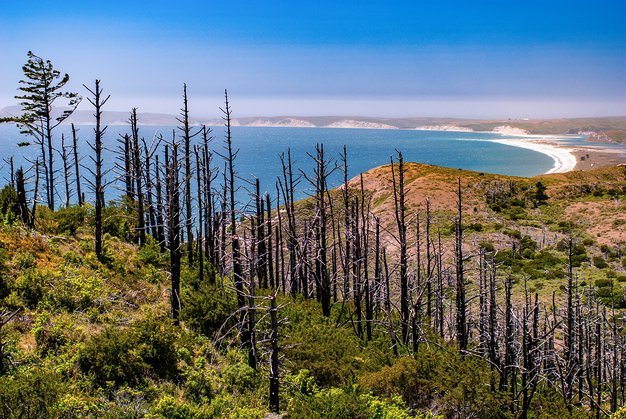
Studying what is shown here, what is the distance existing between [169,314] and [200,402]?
226 inches

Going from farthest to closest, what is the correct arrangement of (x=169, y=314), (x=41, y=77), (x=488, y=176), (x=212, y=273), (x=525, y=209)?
(x=488, y=176) < (x=525, y=209) < (x=41, y=77) < (x=212, y=273) < (x=169, y=314)

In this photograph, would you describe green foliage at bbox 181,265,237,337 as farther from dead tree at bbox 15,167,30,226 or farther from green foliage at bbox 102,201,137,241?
green foliage at bbox 102,201,137,241

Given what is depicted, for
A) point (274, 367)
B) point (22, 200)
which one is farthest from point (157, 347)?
point (22, 200)

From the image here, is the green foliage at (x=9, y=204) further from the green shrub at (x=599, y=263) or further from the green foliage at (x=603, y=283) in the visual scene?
the green shrub at (x=599, y=263)

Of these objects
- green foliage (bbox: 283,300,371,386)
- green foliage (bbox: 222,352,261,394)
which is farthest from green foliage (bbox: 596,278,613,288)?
green foliage (bbox: 222,352,261,394)

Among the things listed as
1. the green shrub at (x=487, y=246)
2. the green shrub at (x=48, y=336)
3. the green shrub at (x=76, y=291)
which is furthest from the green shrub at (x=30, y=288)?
the green shrub at (x=487, y=246)

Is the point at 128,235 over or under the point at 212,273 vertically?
over

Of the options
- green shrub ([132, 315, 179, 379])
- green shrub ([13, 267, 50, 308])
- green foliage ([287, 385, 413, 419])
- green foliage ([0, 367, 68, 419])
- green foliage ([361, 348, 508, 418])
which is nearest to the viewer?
green foliage ([0, 367, 68, 419])

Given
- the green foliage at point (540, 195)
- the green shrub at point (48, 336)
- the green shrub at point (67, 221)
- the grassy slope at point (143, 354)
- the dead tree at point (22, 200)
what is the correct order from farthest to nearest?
the green foliage at point (540, 195) < the green shrub at point (67, 221) < the dead tree at point (22, 200) < the green shrub at point (48, 336) < the grassy slope at point (143, 354)

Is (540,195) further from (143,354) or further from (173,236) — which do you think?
(143,354)

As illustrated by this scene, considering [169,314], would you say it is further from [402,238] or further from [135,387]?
[402,238]

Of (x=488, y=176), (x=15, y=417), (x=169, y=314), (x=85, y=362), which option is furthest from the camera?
(x=488, y=176)

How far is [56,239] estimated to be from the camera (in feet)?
73.9

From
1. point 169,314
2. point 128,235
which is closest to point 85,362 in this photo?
point 169,314
